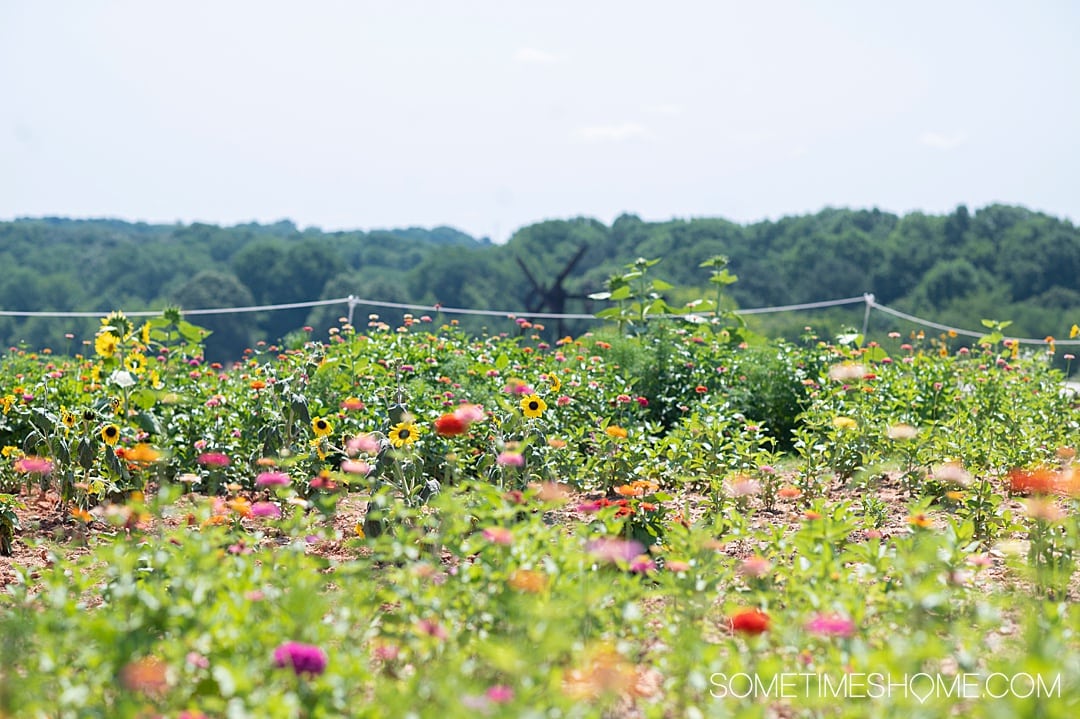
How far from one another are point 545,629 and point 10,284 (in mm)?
54826

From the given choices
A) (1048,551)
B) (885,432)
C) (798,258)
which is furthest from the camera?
(798,258)

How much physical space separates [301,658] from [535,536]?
881 millimetres

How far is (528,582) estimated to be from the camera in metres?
2.12

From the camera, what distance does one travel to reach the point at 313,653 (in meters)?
1.85

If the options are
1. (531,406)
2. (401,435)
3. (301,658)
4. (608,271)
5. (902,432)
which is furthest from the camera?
(608,271)

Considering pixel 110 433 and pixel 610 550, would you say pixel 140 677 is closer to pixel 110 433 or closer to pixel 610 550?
pixel 610 550

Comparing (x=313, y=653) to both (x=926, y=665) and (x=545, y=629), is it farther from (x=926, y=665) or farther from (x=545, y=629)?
(x=926, y=665)

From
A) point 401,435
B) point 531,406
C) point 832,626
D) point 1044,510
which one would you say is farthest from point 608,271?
point 832,626

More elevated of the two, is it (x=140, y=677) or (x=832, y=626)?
(x=832, y=626)

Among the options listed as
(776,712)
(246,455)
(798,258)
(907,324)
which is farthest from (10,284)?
(776,712)

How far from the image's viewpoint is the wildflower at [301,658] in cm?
185

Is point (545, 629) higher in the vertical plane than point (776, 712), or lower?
higher

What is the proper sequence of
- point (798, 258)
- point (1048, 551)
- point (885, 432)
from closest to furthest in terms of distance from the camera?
point (1048, 551), point (885, 432), point (798, 258)

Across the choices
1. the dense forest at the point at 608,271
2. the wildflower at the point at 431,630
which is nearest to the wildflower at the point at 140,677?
the wildflower at the point at 431,630
